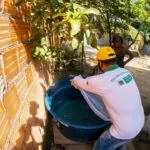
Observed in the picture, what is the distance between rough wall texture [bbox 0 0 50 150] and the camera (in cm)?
204

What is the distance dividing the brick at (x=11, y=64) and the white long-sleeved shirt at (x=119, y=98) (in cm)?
85

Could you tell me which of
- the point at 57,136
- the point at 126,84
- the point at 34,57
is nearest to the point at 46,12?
the point at 34,57

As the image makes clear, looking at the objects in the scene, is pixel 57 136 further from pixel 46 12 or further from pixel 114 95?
pixel 46 12

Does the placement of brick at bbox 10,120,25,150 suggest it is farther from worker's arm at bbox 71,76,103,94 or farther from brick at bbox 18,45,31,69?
worker's arm at bbox 71,76,103,94

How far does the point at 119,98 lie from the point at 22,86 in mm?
1020

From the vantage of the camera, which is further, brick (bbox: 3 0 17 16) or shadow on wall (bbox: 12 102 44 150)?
shadow on wall (bbox: 12 102 44 150)

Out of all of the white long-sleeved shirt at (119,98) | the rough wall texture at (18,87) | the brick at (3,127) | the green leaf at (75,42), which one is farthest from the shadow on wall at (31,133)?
Answer: the green leaf at (75,42)

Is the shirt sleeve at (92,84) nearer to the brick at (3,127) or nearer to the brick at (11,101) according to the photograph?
the brick at (11,101)

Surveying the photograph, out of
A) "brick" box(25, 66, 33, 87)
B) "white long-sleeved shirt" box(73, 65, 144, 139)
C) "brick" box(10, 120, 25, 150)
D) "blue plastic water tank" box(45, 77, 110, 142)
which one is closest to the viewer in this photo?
"brick" box(10, 120, 25, 150)

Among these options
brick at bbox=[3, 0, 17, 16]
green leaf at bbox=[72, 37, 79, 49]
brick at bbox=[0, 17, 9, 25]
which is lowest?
green leaf at bbox=[72, 37, 79, 49]

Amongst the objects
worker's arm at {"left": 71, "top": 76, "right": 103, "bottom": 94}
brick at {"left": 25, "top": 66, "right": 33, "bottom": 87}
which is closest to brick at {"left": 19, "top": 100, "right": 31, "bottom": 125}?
brick at {"left": 25, "top": 66, "right": 33, "bottom": 87}

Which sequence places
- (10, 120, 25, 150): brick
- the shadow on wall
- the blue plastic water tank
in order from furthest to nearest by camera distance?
the blue plastic water tank, the shadow on wall, (10, 120, 25, 150): brick

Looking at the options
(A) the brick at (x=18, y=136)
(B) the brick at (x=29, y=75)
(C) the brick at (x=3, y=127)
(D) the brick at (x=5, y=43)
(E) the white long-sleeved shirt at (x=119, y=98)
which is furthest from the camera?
(B) the brick at (x=29, y=75)

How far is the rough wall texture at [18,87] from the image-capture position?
2.04 m
